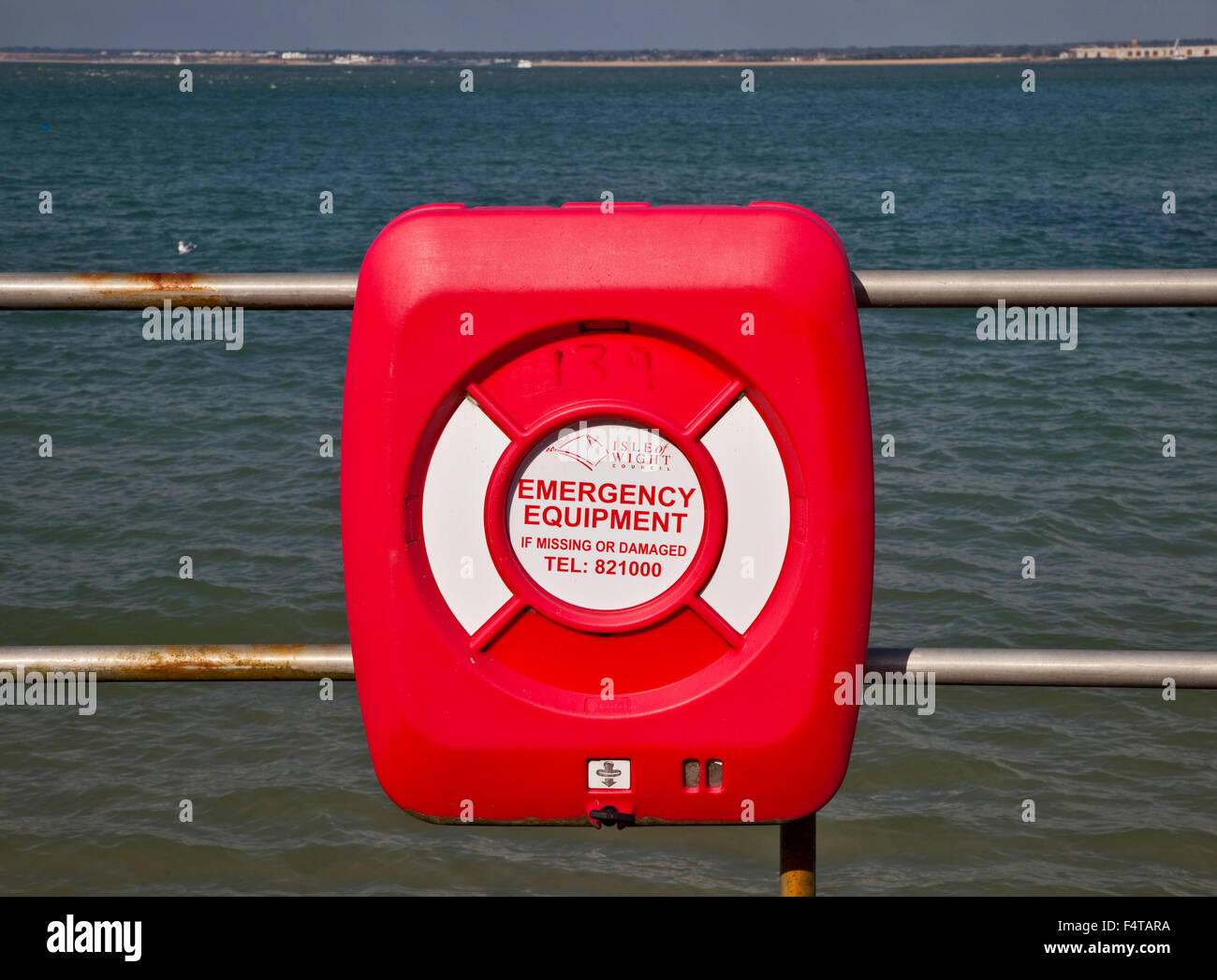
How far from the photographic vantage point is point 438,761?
1.67 m

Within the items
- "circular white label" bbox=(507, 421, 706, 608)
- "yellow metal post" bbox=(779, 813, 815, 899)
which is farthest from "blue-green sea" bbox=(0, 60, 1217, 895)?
"circular white label" bbox=(507, 421, 706, 608)

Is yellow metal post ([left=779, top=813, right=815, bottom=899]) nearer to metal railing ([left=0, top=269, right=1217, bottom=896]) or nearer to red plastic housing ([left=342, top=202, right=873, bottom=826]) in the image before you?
metal railing ([left=0, top=269, right=1217, bottom=896])

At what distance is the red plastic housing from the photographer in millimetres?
1519

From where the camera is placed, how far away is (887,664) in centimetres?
170

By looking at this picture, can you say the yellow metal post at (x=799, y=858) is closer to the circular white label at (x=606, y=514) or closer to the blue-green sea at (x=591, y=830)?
the circular white label at (x=606, y=514)

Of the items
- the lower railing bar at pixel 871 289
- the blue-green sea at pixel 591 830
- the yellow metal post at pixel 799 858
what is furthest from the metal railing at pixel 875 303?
the blue-green sea at pixel 591 830

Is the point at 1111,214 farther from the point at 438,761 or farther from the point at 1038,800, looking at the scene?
the point at 438,761

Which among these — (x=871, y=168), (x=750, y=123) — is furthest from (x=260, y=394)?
(x=750, y=123)

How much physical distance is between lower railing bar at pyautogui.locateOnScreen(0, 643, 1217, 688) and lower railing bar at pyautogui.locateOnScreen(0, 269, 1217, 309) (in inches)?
15.9

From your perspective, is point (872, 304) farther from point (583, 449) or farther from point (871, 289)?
point (583, 449)

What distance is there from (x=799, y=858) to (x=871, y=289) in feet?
2.35

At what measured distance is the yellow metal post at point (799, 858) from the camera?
1.78m

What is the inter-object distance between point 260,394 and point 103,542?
3458mm

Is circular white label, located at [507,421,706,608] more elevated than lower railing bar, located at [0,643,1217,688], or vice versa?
circular white label, located at [507,421,706,608]
